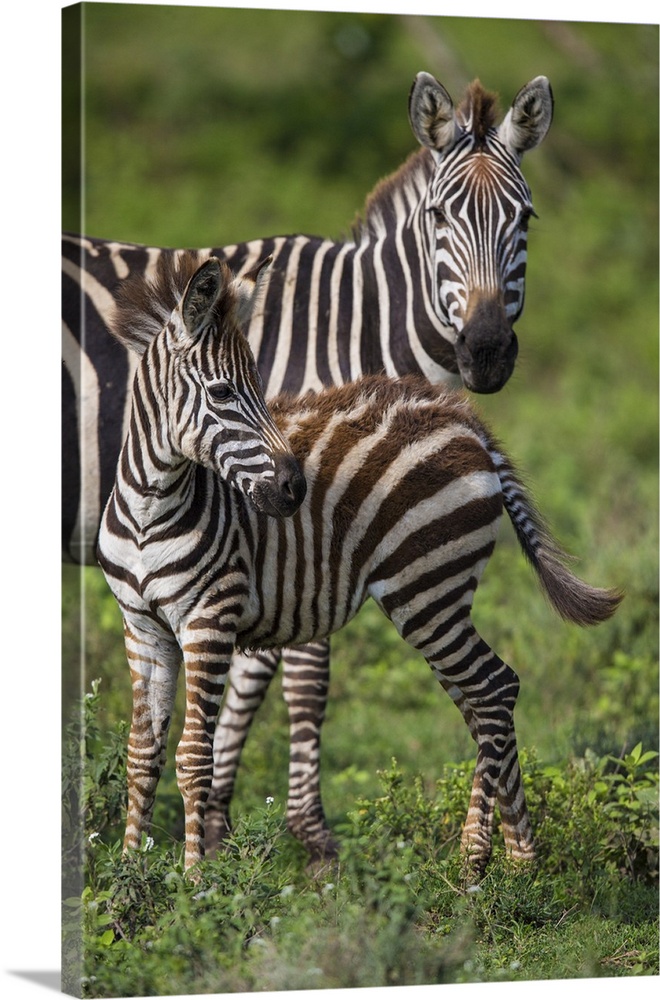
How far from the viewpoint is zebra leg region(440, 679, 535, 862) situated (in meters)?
5.86

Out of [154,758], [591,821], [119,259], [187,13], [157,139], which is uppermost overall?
[187,13]

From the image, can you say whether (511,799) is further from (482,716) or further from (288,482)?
(288,482)

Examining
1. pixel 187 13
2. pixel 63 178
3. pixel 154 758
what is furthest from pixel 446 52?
pixel 154 758

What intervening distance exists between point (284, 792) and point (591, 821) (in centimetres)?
174

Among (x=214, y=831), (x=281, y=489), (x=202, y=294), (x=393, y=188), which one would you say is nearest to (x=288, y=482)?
(x=281, y=489)

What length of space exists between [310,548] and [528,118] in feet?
7.31

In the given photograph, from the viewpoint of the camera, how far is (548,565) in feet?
19.4

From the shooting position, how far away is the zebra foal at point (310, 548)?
518 cm

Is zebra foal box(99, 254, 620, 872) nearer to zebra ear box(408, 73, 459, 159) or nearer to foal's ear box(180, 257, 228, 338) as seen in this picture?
foal's ear box(180, 257, 228, 338)

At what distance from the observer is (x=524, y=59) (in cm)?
1369

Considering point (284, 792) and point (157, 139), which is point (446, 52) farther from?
point (284, 792)

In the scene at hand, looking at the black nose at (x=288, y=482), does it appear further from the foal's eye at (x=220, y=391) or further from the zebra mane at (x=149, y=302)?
the zebra mane at (x=149, y=302)

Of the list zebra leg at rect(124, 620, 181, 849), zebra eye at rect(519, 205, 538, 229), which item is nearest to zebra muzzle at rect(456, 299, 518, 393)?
zebra eye at rect(519, 205, 538, 229)

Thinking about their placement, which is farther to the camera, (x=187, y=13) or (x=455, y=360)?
(x=187, y=13)
